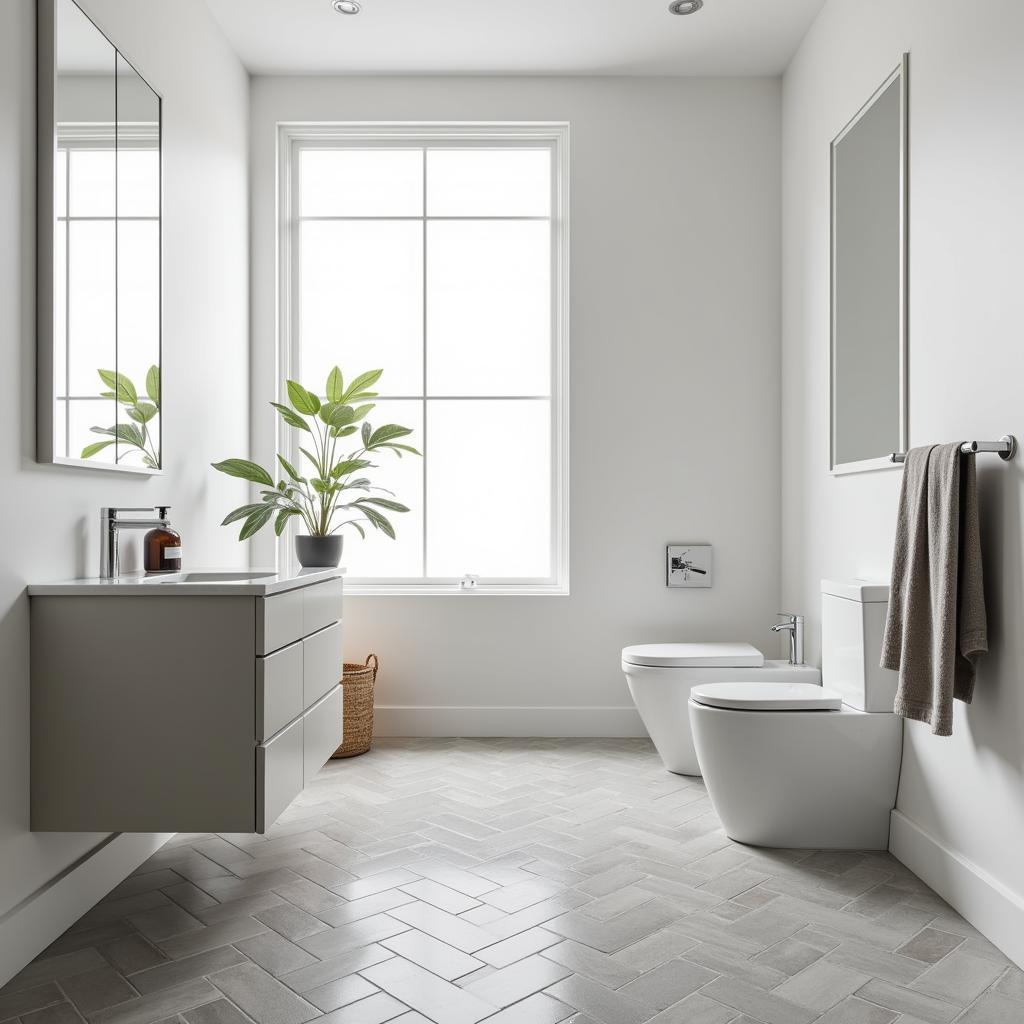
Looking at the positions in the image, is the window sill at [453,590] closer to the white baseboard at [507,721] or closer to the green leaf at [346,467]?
the white baseboard at [507,721]

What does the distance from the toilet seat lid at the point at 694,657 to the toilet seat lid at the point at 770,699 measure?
0.54 meters

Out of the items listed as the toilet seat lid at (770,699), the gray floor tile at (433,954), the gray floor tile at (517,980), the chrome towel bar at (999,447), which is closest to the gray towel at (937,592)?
the chrome towel bar at (999,447)

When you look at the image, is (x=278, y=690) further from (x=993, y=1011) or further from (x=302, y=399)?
(x=993, y=1011)

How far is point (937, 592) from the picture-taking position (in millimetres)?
2174

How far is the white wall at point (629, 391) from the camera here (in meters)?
3.90

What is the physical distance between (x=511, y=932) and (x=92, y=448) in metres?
1.59

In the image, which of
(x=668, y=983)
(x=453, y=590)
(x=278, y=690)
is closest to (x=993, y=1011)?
(x=668, y=983)

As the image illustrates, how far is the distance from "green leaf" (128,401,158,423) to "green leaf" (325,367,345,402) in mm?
923

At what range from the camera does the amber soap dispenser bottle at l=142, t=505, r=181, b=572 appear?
258 cm

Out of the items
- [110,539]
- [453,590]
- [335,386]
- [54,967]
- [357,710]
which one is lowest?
[54,967]

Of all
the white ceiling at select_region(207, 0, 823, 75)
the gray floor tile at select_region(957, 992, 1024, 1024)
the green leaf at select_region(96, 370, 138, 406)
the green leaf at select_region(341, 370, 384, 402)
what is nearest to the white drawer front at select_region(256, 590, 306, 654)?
the green leaf at select_region(96, 370, 138, 406)

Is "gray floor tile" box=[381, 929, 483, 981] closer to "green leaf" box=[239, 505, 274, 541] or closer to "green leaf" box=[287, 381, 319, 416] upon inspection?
"green leaf" box=[239, 505, 274, 541]

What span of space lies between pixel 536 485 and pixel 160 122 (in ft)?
6.63

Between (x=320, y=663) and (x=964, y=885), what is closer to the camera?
(x=964, y=885)
